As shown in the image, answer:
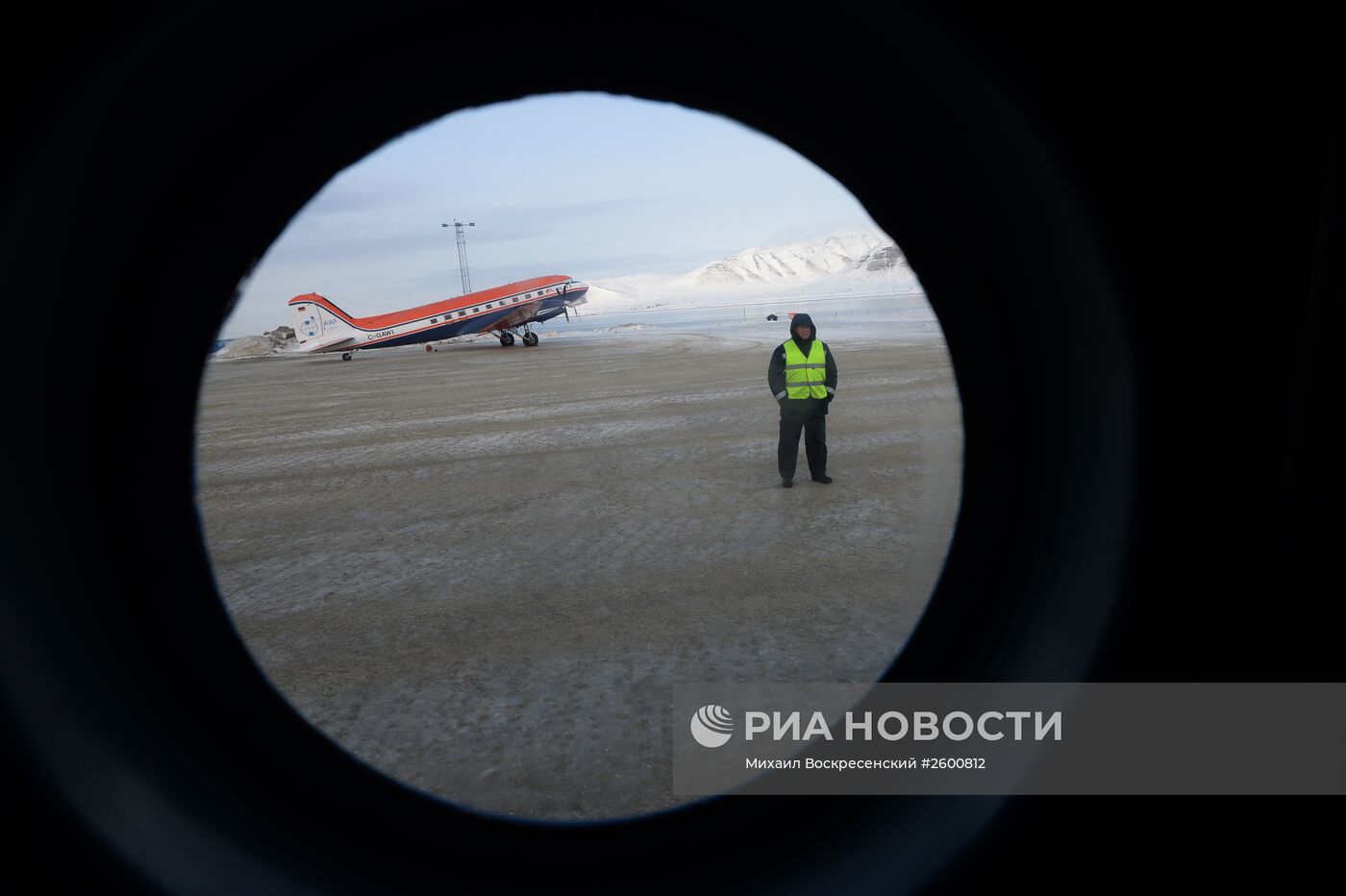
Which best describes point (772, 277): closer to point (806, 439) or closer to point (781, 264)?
point (781, 264)

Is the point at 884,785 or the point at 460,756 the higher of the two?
the point at 884,785

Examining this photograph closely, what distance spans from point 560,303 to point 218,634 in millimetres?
31409

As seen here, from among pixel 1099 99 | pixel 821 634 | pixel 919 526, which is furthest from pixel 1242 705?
pixel 919 526

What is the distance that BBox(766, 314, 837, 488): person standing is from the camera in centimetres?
654

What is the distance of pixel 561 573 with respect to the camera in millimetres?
4691

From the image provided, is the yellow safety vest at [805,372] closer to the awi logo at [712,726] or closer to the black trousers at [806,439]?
the black trousers at [806,439]

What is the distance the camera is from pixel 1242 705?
96cm

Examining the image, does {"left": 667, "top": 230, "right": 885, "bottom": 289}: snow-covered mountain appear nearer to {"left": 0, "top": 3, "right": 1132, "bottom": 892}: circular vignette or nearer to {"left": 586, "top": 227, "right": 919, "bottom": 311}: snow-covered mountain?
{"left": 586, "top": 227, "right": 919, "bottom": 311}: snow-covered mountain

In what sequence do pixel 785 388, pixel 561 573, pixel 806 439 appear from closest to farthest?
pixel 561 573 < pixel 806 439 < pixel 785 388

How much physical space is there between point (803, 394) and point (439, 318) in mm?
25969

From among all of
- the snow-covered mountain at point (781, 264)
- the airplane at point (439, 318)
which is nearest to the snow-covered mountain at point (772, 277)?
the snow-covered mountain at point (781, 264)

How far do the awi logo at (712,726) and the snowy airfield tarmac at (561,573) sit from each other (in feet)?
0.33

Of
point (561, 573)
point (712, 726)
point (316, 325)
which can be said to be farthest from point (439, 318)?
point (712, 726)

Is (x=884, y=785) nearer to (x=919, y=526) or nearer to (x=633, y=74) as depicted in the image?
(x=633, y=74)
